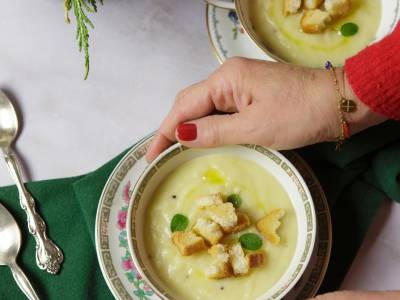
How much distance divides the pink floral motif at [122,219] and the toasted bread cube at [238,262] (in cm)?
28

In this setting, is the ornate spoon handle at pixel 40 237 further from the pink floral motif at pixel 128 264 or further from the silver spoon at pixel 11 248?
the pink floral motif at pixel 128 264

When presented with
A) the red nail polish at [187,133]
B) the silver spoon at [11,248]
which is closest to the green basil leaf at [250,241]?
the red nail polish at [187,133]

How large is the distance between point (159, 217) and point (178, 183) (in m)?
0.09

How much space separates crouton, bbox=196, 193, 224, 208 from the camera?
1.34 m

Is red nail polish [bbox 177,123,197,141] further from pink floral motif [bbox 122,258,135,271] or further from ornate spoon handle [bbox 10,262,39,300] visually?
ornate spoon handle [bbox 10,262,39,300]

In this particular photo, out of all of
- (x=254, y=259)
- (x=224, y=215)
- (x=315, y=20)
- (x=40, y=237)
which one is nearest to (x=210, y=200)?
(x=224, y=215)

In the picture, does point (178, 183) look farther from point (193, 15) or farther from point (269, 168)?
point (193, 15)

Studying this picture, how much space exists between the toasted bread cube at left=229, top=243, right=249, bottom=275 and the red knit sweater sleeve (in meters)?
0.42

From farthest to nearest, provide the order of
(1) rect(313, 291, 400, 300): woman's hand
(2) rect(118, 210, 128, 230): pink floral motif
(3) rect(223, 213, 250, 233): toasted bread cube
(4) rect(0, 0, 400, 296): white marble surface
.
Answer: (4) rect(0, 0, 400, 296): white marble surface, (2) rect(118, 210, 128, 230): pink floral motif, (3) rect(223, 213, 250, 233): toasted bread cube, (1) rect(313, 291, 400, 300): woman's hand

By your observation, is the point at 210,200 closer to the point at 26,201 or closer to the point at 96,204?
the point at 96,204

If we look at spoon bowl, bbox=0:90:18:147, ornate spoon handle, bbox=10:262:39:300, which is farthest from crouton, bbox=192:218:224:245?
spoon bowl, bbox=0:90:18:147

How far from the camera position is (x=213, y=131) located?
134cm

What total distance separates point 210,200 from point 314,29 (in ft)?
1.68

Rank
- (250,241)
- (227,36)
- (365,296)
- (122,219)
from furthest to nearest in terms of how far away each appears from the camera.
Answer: (227,36)
(122,219)
(250,241)
(365,296)
